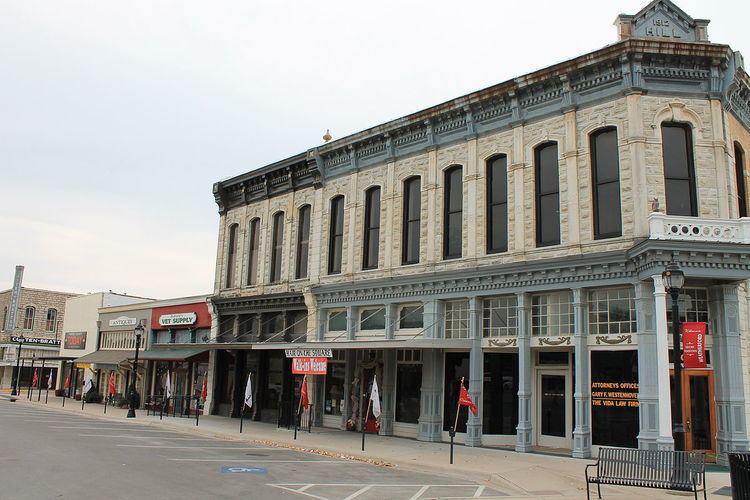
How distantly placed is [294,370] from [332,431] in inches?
117

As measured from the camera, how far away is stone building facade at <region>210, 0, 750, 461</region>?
1661cm

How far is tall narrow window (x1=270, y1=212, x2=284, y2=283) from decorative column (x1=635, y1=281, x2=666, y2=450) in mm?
16979

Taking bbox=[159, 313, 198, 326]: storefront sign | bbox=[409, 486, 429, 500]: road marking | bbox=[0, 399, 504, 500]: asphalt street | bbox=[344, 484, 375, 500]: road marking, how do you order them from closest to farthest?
bbox=[0, 399, 504, 500]: asphalt street → bbox=[344, 484, 375, 500]: road marking → bbox=[409, 486, 429, 500]: road marking → bbox=[159, 313, 198, 326]: storefront sign

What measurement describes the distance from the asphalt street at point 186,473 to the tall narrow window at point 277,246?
10.3 meters

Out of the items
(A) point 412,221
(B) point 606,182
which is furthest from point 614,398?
(A) point 412,221

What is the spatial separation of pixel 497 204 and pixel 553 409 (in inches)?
257

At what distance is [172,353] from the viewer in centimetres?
3181

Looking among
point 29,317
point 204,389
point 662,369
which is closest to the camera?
point 662,369

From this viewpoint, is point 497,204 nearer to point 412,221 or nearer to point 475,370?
point 412,221

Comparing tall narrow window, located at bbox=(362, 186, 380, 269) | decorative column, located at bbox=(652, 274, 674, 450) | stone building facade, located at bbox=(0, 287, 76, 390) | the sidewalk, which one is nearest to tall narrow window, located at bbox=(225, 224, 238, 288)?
the sidewalk

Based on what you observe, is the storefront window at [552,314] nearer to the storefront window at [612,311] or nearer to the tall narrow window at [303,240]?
the storefront window at [612,311]

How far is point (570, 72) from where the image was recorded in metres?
19.0

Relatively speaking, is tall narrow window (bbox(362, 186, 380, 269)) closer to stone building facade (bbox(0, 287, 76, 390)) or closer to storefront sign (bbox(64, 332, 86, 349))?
storefront sign (bbox(64, 332, 86, 349))

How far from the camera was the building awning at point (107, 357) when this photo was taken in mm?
37906
